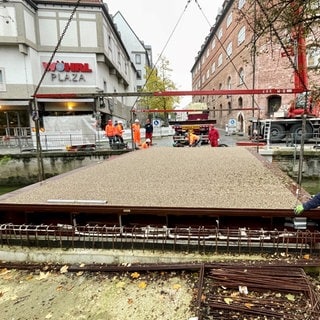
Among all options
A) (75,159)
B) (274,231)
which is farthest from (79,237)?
(75,159)

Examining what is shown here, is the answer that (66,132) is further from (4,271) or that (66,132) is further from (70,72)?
(4,271)

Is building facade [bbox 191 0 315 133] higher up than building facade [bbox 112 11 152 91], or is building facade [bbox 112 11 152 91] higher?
building facade [bbox 112 11 152 91]

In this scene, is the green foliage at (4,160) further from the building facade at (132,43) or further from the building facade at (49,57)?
the building facade at (132,43)

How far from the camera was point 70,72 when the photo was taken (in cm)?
1485

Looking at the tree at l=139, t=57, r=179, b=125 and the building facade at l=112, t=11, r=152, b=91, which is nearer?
the tree at l=139, t=57, r=179, b=125

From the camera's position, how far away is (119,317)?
177 cm

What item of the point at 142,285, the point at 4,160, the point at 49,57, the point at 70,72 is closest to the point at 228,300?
the point at 142,285

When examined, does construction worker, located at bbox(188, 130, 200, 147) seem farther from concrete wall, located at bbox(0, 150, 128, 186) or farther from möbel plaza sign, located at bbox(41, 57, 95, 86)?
möbel plaza sign, located at bbox(41, 57, 95, 86)

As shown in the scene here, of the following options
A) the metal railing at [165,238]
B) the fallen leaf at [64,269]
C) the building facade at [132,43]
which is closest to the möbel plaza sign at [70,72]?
the metal railing at [165,238]

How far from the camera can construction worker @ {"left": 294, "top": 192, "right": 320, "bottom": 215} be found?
2.19 m

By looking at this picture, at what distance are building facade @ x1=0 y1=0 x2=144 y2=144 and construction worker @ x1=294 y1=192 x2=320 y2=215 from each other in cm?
1232

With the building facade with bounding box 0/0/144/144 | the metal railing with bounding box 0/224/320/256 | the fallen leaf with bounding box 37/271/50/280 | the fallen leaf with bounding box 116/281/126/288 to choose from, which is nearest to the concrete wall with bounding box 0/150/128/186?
the building facade with bounding box 0/0/144/144

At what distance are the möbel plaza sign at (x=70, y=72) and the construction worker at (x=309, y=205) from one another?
14.9m

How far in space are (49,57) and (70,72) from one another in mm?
1526
